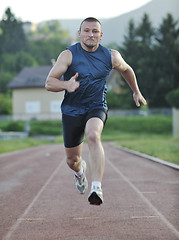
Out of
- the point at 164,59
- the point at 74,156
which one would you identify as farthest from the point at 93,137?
the point at 164,59

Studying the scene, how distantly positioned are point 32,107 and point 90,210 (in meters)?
48.4

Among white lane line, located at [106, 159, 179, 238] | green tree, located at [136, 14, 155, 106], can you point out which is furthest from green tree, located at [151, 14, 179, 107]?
white lane line, located at [106, 159, 179, 238]

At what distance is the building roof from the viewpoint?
53.7m

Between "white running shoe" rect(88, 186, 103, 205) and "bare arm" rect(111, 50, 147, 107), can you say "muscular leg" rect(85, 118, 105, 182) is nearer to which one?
"white running shoe" rect(88, 186, 103, 205)

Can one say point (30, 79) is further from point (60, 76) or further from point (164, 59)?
point (60, 76)

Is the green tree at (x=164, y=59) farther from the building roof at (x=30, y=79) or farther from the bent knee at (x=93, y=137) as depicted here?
the bent knee at (x=93, y=137)

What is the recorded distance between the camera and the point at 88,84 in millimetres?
4887

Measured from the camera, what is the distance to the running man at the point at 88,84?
4.52 metres

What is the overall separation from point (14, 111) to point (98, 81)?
50.2 metres

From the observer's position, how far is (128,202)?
6.16m

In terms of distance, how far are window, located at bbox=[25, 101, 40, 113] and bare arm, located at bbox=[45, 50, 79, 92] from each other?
160 ft

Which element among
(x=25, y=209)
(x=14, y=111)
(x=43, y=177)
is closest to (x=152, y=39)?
(x=14, y=111)

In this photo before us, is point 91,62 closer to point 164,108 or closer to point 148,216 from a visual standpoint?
point 148,216

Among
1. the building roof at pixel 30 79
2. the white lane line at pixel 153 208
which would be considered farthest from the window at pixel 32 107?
the white lane line at pixel 153 208
